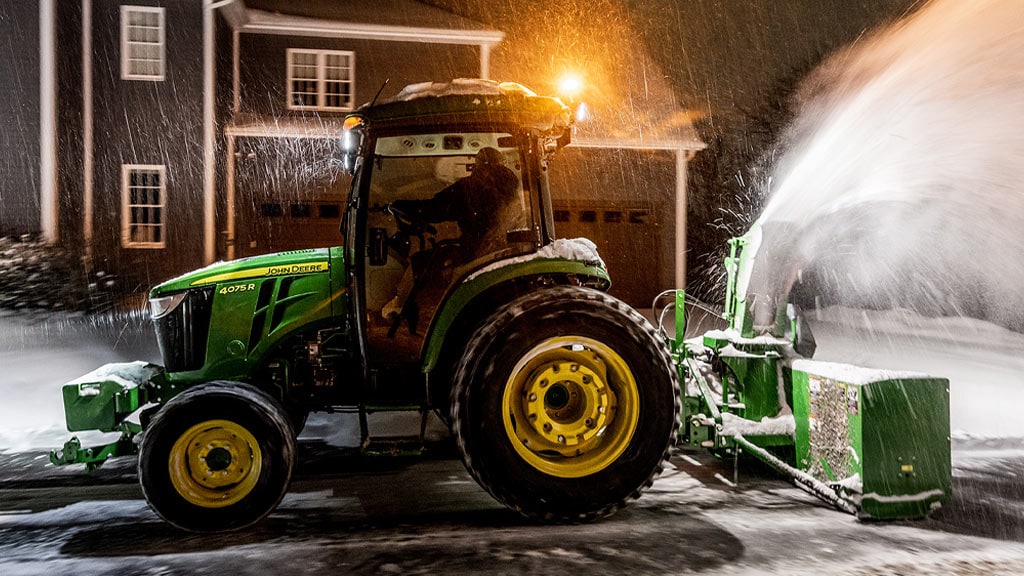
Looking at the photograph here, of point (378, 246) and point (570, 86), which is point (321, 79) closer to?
point (570, 86)

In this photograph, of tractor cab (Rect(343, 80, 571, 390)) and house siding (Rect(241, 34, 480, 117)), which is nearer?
tractor cab (Rect(343, 80, 571, 390))

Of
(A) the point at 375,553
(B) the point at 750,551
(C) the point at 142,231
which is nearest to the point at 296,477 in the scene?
(A) the point at 375,553

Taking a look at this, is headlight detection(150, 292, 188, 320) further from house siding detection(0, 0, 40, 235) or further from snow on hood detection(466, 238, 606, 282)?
house siding detection(0, 0, 40, 235)

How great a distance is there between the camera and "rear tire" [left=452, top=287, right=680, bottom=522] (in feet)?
12.9

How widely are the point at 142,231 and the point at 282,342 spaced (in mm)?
11471

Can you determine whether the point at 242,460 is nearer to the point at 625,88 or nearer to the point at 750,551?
the point at 750,551

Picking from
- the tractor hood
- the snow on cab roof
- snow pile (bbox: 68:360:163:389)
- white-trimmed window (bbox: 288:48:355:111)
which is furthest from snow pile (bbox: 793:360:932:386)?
white-trimmed window (bbox: 288:48:355:111)

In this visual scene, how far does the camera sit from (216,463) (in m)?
3.98

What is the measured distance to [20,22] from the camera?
13.9 meters

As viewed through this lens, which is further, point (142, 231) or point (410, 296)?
point (142, 231)

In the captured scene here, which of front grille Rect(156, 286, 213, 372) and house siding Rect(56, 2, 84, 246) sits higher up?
house siding Rect(56, 2, 84, 246)

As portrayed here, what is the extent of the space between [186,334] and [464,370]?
71.4 inches

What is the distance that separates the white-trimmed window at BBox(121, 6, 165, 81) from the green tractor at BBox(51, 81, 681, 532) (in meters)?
12.0

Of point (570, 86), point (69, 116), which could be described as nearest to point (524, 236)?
point (570, 86)
